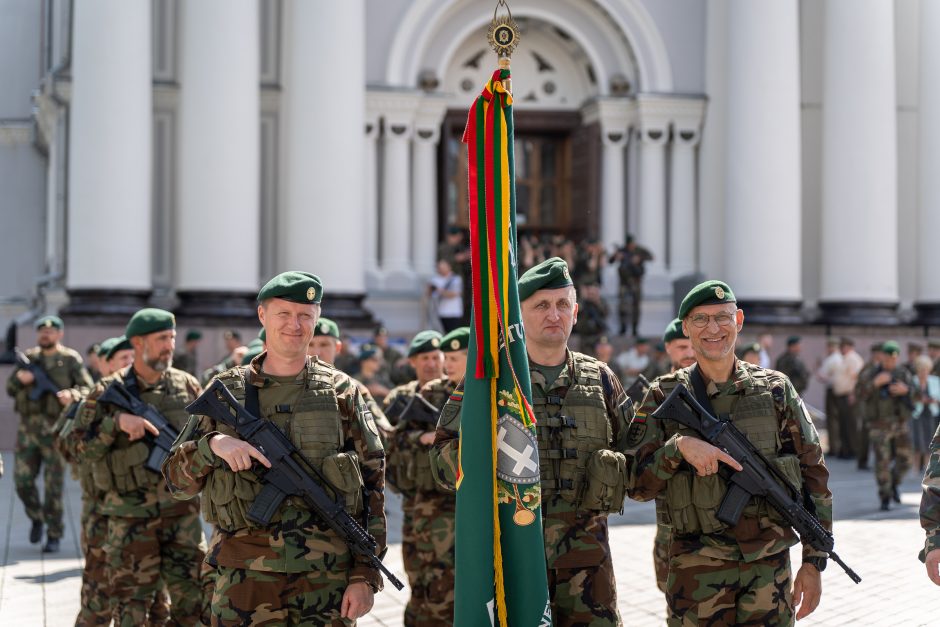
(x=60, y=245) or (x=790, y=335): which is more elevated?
(x=60, y=245)

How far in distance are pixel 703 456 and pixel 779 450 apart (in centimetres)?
42

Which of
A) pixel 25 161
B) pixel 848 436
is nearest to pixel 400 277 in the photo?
pixel 848 436

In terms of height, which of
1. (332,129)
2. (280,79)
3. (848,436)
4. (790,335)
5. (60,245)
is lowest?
(848,436)

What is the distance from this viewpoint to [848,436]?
640 inches

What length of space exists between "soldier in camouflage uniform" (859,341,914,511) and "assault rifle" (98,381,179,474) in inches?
320

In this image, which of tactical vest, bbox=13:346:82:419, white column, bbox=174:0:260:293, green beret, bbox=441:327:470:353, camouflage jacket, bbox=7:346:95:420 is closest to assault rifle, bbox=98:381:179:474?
green beret, bbox=441:327:470:353

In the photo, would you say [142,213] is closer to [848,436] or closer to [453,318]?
[453,318]

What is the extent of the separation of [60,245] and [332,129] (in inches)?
215

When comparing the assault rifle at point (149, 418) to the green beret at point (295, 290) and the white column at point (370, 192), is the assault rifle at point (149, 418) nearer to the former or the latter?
the green beret at point (295, 290)

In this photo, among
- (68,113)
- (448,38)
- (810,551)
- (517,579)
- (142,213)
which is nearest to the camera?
(517,579)

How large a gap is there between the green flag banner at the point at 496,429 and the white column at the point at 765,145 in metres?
14.6

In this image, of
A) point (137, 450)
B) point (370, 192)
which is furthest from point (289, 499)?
point (370, 192)

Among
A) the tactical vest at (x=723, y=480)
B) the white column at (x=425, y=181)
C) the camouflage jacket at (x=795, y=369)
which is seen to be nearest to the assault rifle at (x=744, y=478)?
the tactical vest at (x=723, y=480)

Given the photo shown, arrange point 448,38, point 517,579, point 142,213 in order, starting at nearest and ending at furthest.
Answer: point 517,579, point 142,213, point 448,38
